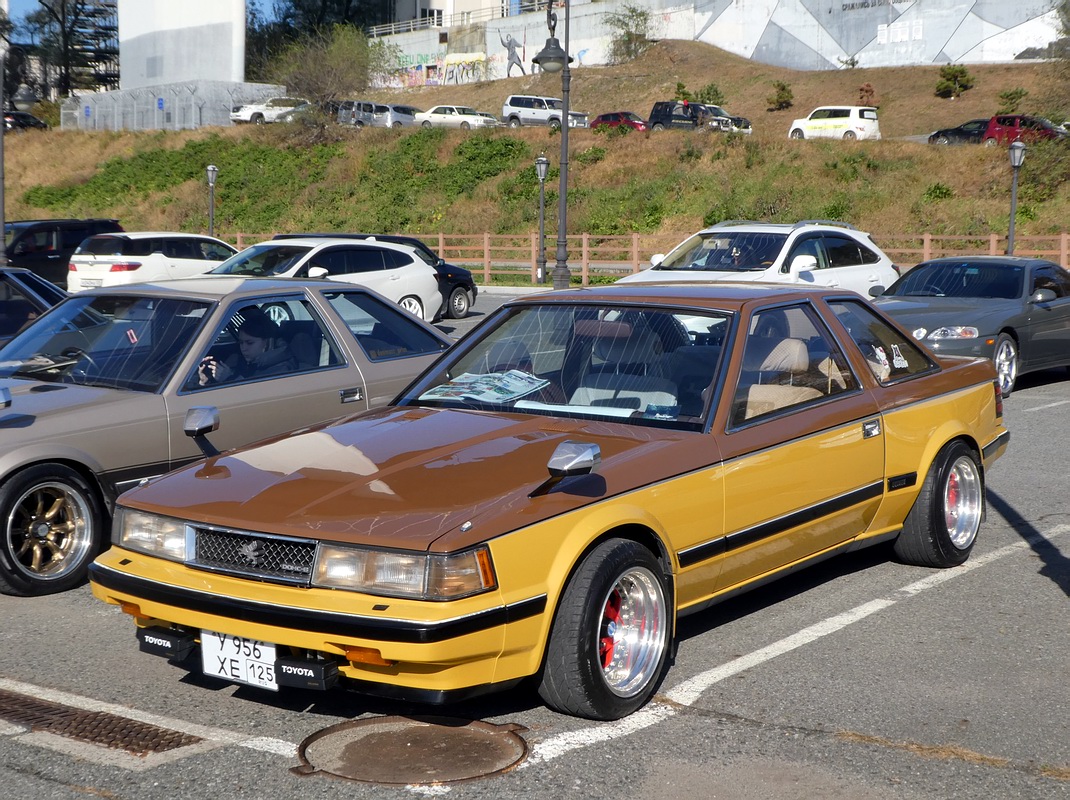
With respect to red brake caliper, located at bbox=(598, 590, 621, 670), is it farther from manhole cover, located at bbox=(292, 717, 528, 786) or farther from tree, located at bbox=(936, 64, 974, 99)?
tree, located at bbox=(936, 64, 974, 99)

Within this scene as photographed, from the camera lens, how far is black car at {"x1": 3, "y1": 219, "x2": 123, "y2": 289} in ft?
82.9

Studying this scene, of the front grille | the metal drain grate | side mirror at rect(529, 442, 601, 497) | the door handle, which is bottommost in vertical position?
the metal drain grate

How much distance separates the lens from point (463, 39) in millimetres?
84562

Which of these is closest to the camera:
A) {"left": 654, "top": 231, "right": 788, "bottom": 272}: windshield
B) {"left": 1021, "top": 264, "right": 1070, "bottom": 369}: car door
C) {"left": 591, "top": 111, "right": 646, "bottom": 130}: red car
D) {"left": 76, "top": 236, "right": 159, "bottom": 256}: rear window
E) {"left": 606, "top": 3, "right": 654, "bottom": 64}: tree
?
{"left": 1021, "top": 264, "right": 1070, "bottom": 369}: car door

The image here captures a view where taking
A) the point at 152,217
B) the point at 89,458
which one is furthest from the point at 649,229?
the point at 89,458

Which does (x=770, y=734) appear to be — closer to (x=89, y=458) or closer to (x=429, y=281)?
(x=89, y=458)

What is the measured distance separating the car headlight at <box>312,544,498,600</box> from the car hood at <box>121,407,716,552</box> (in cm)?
4

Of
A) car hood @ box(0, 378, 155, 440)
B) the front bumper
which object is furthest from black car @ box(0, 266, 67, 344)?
the front bumper

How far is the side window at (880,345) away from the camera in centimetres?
606

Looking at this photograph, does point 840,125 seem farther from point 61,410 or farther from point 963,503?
point 61,410

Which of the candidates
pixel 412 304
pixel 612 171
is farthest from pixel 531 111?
pixel 412 304

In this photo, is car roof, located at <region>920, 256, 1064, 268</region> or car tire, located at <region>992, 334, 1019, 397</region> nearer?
car tire, located at <region>992, 334, 1019, 397</region>

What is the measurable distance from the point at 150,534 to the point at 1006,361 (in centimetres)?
1071

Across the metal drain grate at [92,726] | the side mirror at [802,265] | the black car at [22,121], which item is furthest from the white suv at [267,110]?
the metal drain grate at [92,726]
